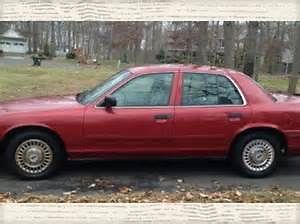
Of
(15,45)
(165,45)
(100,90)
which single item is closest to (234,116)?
(100,90)

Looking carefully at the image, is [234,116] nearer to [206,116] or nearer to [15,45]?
[206,116]

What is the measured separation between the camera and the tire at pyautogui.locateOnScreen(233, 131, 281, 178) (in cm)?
529

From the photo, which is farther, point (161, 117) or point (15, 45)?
point (15, 45)

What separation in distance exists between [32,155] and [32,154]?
11 mm

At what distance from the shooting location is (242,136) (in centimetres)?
527

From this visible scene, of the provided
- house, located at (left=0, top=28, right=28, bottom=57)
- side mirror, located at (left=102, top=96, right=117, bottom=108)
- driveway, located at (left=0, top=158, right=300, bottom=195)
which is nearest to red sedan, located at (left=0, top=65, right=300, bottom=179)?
side mirror, located at (left=102, top=96, right=117, bottom=108)

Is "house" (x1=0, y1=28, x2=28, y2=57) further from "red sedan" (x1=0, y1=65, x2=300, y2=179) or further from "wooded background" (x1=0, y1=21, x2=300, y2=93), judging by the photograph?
"red sedan" (x1=0, y1=65, x2=300, y2=179)

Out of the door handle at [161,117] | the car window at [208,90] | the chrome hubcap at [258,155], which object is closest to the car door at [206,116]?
the car window at [208,90]

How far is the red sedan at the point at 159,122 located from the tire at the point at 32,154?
1 cm

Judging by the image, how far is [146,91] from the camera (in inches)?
208

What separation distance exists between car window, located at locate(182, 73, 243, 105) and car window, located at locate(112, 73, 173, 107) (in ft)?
0.70

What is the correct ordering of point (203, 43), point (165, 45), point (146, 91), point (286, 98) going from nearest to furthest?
1. point (146, 91)
2. point (286, 98)
3. point (203, 43)
4. point (165, 45)

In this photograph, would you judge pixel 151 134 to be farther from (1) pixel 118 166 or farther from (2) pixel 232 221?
(2) pixel 232 221

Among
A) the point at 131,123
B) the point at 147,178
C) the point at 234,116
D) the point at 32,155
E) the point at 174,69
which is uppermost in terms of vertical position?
the point at 174,69
